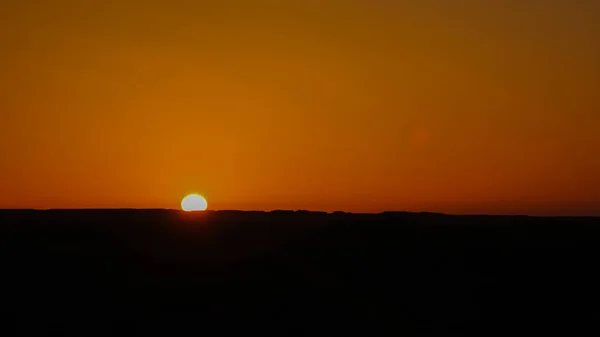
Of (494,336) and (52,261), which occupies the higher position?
(52,261)

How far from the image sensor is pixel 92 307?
24250 millimetres

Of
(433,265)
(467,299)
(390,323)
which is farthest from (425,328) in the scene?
(433,265)

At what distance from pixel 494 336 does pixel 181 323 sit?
887 cm

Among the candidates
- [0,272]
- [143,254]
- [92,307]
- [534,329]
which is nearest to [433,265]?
[534,329]

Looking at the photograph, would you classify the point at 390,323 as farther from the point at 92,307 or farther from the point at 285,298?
the point at 92,307

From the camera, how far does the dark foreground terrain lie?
953 inches

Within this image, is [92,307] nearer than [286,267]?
Yes

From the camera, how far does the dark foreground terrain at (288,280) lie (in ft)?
79.5

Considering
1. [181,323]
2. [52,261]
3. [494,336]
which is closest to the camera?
[181,323]

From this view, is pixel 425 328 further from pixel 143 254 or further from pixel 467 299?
pixel 143 254

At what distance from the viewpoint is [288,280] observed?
1089 inches

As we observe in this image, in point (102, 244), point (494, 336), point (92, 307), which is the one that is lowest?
point (494, 336)

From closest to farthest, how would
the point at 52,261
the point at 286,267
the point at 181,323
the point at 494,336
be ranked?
the point at 181,323, the point at 494,336, the point at 52,261, the point at 286,267

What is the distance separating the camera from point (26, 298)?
24344mm
